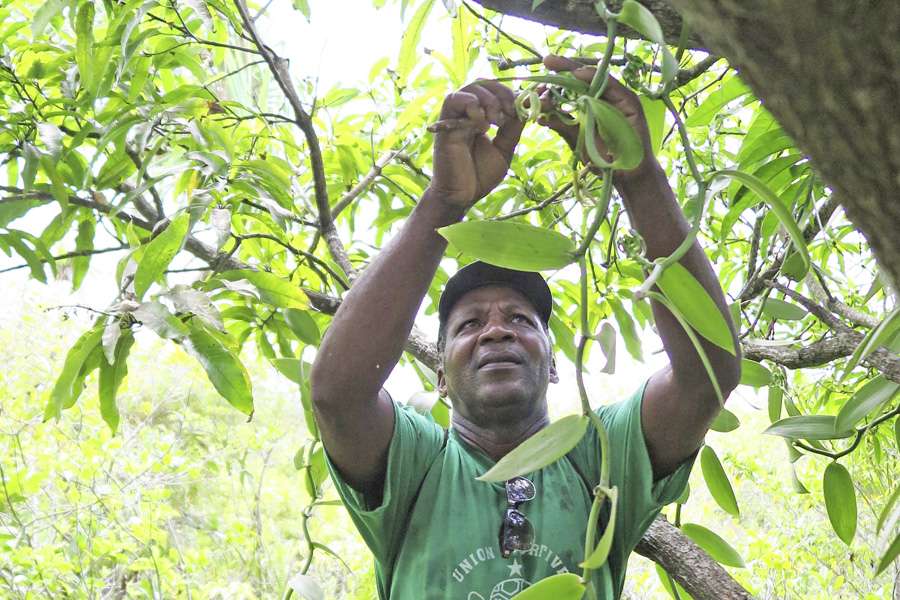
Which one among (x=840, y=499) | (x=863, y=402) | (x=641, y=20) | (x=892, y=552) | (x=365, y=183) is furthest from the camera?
(x=365, y=183)

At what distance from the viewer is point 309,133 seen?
3.71 ft

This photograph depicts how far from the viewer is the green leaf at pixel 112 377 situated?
39.3 inches

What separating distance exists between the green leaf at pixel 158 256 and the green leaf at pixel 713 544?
632 mm

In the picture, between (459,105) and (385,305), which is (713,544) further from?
(459,105)

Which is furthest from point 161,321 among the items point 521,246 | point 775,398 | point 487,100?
point 775,398

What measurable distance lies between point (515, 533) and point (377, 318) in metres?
0.29

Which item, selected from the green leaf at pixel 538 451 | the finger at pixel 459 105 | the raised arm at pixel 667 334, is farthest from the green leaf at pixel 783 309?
the green leaf at pixel 538 451

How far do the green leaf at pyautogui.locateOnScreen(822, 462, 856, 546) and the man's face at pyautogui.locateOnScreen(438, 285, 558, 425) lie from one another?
0.37 metres

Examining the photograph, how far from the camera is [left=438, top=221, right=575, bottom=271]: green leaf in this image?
1.73 feet

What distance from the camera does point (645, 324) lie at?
4.80 feet

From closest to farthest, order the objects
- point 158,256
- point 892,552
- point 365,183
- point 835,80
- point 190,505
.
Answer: point 835,80
point 892,552
point 158,256
point 365,183
point 190,505

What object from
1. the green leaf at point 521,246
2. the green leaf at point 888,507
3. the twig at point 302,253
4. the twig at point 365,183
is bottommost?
the green leaf at point 888,507

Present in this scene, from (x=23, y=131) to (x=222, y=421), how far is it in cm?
415

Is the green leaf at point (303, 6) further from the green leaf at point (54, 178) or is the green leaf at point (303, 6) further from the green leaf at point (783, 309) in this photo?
the green leaf at point (783, 309)
